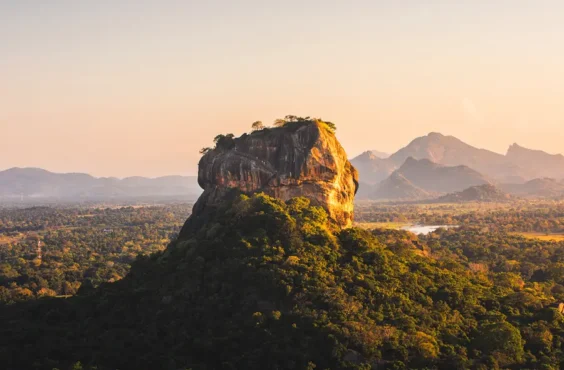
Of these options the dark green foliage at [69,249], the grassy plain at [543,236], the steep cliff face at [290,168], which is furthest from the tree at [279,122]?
the grassy plain at [543,236]

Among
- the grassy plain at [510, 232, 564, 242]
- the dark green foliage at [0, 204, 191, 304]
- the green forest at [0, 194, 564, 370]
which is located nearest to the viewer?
the green forest at [0, 194, 564, 370]

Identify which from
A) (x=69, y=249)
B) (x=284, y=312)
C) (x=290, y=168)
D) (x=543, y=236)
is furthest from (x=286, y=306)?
(x=543, y=236)

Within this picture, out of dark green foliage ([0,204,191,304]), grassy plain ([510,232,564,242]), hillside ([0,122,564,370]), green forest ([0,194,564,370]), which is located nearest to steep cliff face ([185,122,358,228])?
hillside ([0,122,564,370])

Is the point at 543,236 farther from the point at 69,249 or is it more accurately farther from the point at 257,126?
the point at 69,249

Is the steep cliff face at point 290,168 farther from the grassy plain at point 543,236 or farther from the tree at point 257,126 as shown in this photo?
the grassy plain at point 543,236

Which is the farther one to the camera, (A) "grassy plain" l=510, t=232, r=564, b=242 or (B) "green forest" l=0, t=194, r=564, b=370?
(A) "grassy plain" l=510, t=232, r=564, b=242

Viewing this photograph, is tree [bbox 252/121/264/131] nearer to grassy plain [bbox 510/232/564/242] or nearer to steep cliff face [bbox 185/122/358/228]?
steep cliff face [bbox 185/122/358/228]

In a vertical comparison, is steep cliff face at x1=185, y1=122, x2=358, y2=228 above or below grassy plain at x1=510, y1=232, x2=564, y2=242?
above
